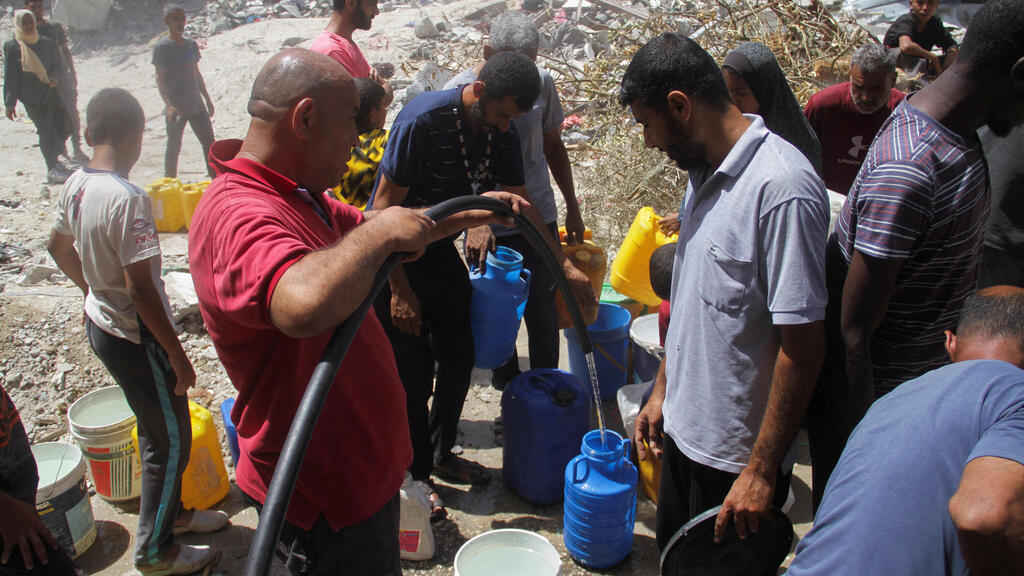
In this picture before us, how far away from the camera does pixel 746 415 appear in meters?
2.01

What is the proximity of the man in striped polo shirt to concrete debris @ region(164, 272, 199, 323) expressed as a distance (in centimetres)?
430

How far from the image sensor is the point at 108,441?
3469mm

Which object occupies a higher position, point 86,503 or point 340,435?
point 340,435

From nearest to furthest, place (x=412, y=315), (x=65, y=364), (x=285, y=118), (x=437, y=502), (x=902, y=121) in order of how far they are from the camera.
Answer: (x=285, y=118) < (x=902, y=121) < (x=412, y=315) < (x=437, y=502) < (x=65, y=364)

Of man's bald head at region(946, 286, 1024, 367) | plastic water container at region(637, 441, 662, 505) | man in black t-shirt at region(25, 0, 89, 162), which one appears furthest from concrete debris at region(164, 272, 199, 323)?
man in black t-shirt at region(25, 0, 89, 162)

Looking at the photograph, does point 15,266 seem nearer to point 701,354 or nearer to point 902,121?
→ point 701,354

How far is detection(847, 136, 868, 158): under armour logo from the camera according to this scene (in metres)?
4.07

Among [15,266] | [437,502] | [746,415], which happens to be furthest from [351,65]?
[15,266]

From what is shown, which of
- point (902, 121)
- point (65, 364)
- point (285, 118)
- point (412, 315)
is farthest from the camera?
point (65, 364)

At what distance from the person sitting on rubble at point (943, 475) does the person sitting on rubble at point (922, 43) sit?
5799mm

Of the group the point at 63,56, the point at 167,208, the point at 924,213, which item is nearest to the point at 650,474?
the point at 924,213

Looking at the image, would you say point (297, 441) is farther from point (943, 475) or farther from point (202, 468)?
point (202, 468)

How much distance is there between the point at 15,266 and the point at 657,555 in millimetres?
6063

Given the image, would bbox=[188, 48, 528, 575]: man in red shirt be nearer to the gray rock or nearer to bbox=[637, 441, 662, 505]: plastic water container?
bbox=[637, 441, 662, 505]: plastic water container
